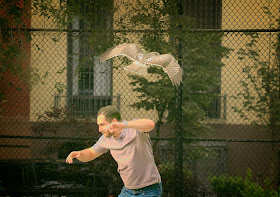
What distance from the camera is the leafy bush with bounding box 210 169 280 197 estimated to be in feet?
19.6

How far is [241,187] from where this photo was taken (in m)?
6.84

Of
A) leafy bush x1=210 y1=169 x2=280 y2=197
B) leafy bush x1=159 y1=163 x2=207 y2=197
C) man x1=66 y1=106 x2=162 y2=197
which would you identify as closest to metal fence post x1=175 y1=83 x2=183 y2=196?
leafy bush x1=159 y1=163 x2=207 y2=197

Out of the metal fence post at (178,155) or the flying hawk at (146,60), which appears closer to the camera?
the flying hawk at (146,60)

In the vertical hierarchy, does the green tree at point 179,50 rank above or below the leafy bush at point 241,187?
above

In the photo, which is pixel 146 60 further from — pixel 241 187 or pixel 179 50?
pixel 241 187

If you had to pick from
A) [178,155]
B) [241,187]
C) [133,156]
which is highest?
[133,156]

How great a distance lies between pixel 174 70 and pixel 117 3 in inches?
66.8

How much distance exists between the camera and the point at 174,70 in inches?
183

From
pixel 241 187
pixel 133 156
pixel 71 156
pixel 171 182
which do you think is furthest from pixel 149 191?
pixel 241 187

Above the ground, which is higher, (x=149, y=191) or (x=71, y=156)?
(x=71, y=156)

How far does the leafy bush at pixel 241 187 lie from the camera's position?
597cm

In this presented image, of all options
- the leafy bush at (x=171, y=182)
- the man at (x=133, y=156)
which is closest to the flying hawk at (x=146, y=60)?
the man at (x=133, y=156)

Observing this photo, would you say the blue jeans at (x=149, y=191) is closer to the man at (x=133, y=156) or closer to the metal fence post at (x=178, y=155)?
the man at (x=133, y=156)

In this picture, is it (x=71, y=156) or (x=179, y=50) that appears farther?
(x=179, y=50)
